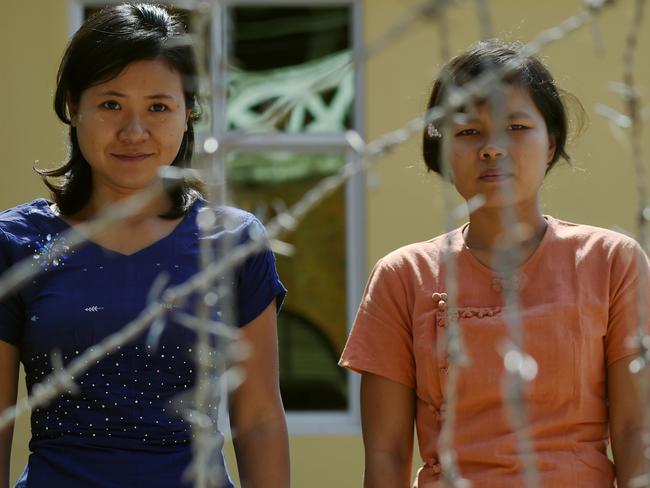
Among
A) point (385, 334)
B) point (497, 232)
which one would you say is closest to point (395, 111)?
point (497, 232)

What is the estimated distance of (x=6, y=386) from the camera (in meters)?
2.28

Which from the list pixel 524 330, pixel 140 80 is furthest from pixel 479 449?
pixel 140 80

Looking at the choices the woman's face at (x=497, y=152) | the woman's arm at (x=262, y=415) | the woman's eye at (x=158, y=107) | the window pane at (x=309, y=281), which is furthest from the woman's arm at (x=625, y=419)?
the window pane at (x=309, y=281)

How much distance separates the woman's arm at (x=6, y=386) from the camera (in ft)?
7.44

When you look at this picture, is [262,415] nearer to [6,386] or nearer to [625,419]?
[6,386]

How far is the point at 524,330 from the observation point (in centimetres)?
230

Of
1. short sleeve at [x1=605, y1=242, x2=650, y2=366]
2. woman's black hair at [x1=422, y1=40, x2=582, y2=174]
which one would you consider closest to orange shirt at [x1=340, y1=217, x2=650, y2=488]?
short sleeve at [x1=605, y1=242, x2=650, y2=366]

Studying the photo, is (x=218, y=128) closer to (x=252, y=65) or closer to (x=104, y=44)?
(x=104, y=44)

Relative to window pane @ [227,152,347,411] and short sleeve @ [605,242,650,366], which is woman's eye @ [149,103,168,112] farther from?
window pane @ [227,152,347,411]

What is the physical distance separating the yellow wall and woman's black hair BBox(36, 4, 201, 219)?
2522 millimetres

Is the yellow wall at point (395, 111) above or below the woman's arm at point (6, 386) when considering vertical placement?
above

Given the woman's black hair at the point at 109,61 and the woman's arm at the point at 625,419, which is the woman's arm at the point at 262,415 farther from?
the woman's arm at the point at 625,419

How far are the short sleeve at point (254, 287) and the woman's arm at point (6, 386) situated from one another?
43 centimetres

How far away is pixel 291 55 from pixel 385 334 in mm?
2877
